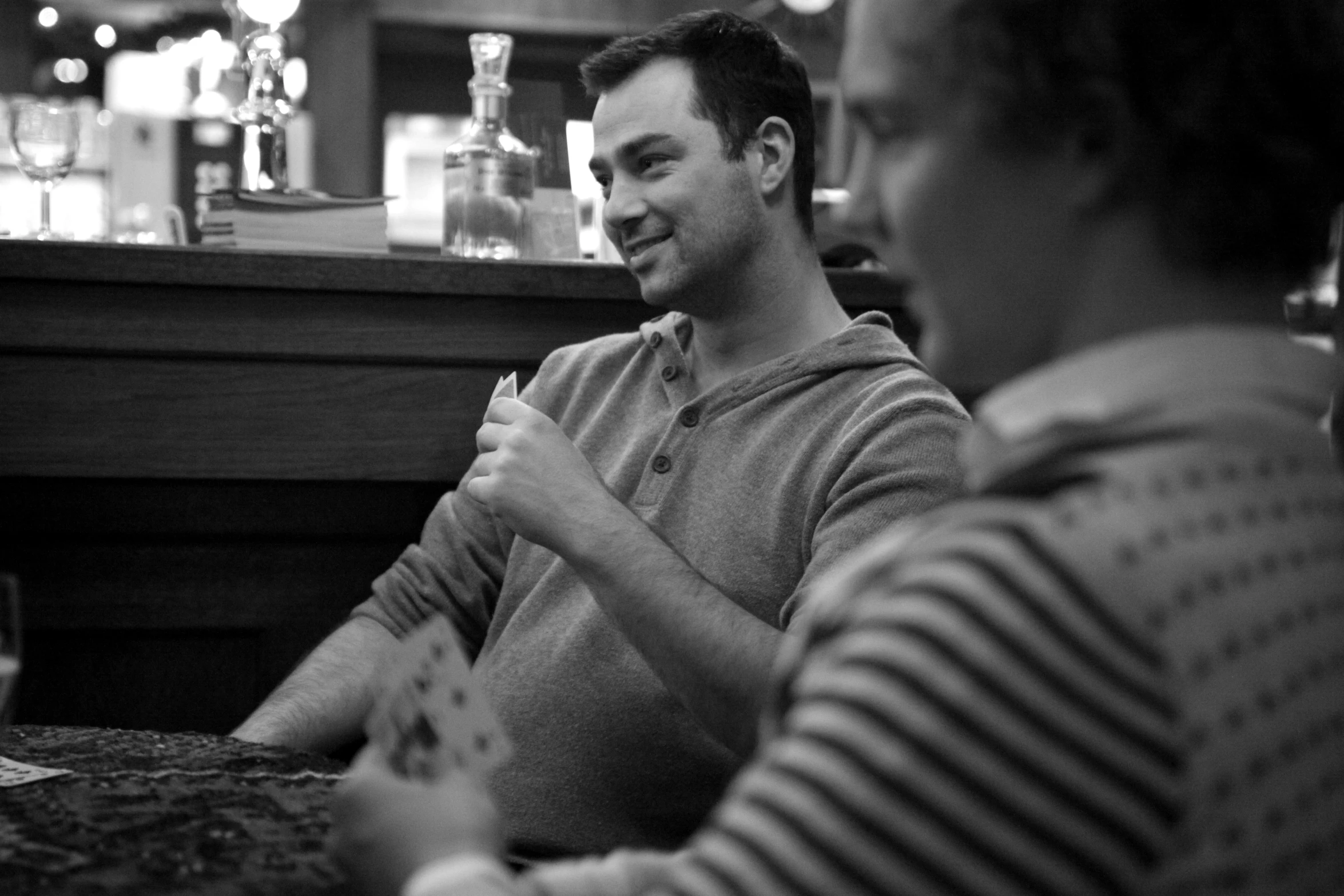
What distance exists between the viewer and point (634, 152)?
183 cm

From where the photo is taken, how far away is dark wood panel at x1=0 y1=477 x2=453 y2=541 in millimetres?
1967

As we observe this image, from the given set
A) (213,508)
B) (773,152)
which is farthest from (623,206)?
(213,508)

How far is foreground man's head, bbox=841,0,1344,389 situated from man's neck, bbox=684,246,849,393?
1.09m

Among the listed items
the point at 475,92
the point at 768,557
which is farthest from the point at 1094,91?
the point at 475,92

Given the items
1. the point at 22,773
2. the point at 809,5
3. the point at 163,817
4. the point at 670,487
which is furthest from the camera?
the point at 809,5

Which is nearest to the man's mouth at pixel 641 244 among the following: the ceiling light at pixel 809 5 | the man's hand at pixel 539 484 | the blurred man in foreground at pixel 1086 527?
the man's hand at pixel 539 484

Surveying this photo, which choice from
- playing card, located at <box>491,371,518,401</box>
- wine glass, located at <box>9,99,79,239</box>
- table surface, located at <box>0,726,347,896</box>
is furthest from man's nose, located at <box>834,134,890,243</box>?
wine glass, located at <box>9,99,79,239</box>

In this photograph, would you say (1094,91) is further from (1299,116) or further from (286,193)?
(286,193)

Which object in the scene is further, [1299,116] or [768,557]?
[768,557]

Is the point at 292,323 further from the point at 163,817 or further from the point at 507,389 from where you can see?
the point at 163,817

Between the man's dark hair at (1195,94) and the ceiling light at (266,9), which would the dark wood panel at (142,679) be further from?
the man's dark hair at (1195,94)

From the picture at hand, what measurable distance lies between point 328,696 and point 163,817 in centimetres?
72

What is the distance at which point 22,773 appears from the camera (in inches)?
45.0

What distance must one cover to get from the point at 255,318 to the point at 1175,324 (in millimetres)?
1482
